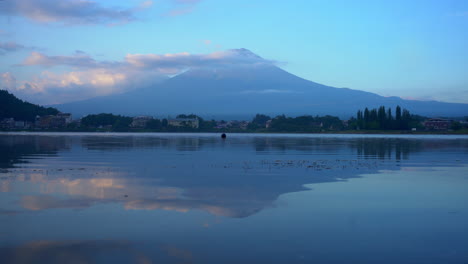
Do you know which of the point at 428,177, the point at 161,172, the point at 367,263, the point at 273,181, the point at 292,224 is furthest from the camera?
the point at 161,172

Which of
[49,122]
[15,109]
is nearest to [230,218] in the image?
[49,122]

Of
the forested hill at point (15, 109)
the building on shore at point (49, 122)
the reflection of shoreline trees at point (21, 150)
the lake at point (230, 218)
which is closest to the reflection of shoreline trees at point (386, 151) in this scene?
the lake at point (230, 218)

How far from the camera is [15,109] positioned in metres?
167

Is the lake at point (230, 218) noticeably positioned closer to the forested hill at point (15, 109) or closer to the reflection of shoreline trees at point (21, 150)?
the reflection of shoreline trees at point (21, 150)

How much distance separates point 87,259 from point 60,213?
3925 millimetres

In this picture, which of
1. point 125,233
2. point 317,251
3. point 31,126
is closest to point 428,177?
point 317,251

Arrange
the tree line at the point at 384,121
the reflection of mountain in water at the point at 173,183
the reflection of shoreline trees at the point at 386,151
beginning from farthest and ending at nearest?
1. the tree line at the point at 384,121
2. the reflection of shoreline trees at the point at 386,151
3. the reflection of mountain in water at the point at 173,183

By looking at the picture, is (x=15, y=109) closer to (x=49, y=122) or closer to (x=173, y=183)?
(x=49, y=122)

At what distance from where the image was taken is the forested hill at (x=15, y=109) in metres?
164

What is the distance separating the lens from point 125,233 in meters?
9.41

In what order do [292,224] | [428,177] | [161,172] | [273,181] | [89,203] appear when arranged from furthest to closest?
1. [161,172]
2. [428,177]
3. [273,181]
4. [89,203]
5. [292,224]

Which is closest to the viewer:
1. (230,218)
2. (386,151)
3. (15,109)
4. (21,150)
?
(230,218)

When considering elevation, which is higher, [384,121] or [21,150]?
[384,121]

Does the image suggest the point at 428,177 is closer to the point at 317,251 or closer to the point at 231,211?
the point at 231,211
